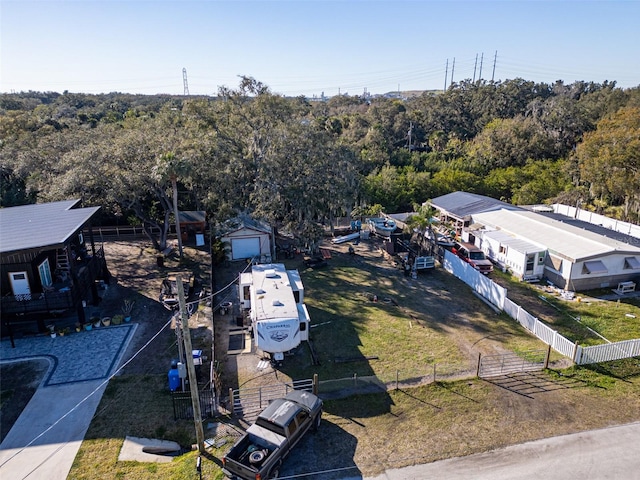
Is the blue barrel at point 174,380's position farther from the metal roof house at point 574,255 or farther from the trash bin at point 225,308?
the metal roof house at point 574,255

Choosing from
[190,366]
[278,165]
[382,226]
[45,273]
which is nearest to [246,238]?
[278,165]


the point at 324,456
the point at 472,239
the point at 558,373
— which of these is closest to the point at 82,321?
the point at 324,456

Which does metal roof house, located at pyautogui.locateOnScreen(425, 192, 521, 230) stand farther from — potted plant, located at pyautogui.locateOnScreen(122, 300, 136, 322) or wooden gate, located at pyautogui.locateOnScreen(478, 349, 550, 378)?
potted plant, located at pyautogui.locateOnScreen(122, 300, 136, 322)

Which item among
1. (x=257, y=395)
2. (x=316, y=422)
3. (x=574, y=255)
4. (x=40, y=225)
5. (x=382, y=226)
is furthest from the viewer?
(x=382, y=226)

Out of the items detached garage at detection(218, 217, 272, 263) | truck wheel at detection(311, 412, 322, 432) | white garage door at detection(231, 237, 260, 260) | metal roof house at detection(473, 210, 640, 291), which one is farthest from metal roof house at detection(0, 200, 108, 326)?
metal roof house at detection(473, 210, 640, 291)

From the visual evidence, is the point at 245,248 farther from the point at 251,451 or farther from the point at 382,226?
the point at 251,451
